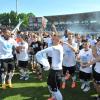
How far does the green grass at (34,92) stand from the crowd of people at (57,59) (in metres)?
0.33

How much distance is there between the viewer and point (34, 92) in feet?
35.2

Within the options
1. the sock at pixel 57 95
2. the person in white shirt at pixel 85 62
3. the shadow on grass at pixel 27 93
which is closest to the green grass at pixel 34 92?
the shadow on grass at pixel 27 93

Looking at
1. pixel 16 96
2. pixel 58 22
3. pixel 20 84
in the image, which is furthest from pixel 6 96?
pixel 58 22

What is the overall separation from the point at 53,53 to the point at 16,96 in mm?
2747

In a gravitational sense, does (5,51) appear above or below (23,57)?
above

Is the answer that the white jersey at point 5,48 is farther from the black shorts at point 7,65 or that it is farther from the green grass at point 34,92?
the green grass at point 34,92

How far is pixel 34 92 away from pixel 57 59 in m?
2.94

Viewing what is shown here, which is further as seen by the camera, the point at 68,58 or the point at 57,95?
the point at 68,58

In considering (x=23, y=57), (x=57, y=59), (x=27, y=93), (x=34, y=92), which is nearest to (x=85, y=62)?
(x=34, y=92)

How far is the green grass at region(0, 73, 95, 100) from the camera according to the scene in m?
10.0

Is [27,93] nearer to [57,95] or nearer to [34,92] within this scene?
[34,92]

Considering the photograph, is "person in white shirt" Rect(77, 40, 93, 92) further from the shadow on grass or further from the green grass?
the shadow on grass

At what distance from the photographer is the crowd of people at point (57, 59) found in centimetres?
814

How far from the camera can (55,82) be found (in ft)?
26.8
